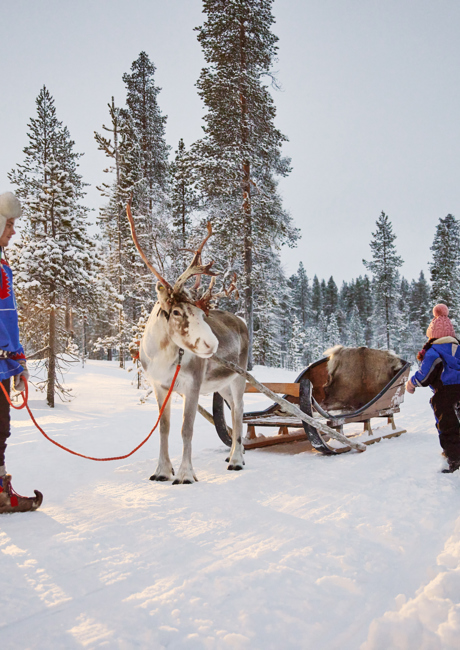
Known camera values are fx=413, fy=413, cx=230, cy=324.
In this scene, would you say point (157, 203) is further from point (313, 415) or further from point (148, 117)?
point (313, 415)

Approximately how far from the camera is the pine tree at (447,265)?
40.9 meters

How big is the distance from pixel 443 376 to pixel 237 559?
3700mm

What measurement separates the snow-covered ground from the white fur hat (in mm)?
2475

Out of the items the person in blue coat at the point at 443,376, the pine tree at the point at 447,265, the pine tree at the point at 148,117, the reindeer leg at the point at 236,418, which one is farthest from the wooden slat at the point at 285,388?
→ the pine tree at the point at 447,265

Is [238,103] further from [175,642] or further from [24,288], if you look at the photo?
[175,642]

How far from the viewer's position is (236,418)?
19.2 ft

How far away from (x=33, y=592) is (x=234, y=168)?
18.8 m

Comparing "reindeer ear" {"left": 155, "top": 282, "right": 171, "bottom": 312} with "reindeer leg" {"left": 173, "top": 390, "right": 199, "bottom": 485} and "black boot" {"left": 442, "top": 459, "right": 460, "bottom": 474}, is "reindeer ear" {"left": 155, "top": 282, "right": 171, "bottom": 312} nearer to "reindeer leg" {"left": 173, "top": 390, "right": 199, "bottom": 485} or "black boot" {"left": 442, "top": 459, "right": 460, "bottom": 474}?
"reindeer leg" {"left": 173, "top": 390, "right": 199, "bottom": 485}

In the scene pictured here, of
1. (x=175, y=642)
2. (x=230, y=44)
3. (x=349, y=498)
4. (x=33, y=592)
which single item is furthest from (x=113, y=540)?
(x=230, y=44)

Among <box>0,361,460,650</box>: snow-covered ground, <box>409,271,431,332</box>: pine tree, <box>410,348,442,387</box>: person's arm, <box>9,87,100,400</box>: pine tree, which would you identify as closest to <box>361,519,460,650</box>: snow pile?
<box>0,361,460,650</box>: snow-covered ground

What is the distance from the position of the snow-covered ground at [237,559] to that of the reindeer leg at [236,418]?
8.2 inches

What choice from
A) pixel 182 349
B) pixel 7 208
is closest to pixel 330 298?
pixel 182 349

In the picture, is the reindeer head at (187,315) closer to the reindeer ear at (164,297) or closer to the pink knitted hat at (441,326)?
the reindeer ear at (164,297)

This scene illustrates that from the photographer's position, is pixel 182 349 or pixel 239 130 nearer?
pixel 182 349
